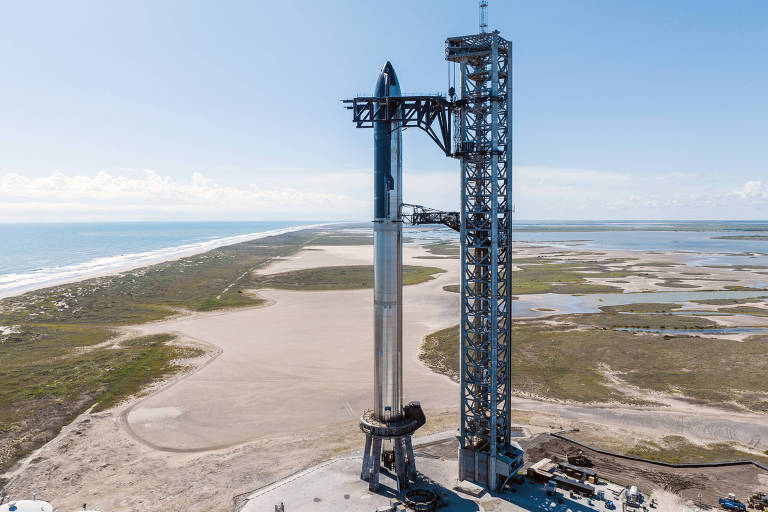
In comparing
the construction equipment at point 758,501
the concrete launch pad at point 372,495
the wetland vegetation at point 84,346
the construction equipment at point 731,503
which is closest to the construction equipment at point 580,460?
the concrete launch pad at point 372,495

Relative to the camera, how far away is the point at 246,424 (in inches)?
1774

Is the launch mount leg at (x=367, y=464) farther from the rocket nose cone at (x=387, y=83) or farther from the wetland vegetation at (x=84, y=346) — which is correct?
the wetland vegetation at (x=84, y=346)

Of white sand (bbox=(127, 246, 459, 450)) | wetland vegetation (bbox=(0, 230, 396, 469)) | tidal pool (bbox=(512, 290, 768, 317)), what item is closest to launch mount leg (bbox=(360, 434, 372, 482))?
white sand (bbox=(127, 246, 459, 450))

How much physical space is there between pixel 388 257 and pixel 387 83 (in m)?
11.8

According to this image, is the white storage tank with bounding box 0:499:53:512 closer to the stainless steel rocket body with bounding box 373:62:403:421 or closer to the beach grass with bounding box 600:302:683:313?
the stainless steel rocket body with bounding box 373:62:403:421

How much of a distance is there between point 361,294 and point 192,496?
81.5m

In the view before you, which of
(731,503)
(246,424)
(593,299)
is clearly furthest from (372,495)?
(593,299)

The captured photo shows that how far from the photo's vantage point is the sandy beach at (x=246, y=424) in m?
34.4

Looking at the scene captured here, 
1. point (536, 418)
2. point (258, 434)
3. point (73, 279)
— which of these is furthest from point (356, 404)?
point (73, 279)

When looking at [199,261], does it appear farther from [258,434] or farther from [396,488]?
[396,488]

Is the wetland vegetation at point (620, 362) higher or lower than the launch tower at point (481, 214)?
lower

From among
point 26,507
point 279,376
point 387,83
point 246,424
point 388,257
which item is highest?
point 387,83

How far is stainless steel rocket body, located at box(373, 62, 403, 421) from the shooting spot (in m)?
31.2

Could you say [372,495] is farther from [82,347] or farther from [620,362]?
[82,347]
